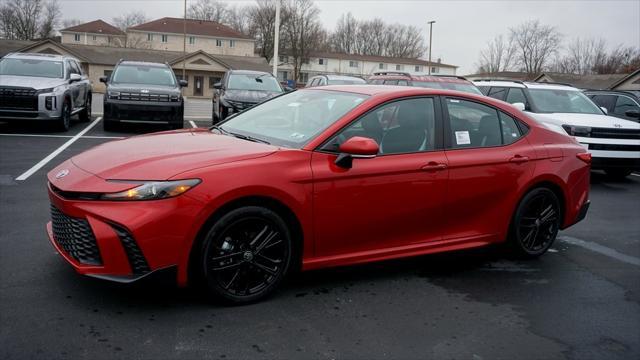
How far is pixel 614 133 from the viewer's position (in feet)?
36.0

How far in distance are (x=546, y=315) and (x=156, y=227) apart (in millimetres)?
2817

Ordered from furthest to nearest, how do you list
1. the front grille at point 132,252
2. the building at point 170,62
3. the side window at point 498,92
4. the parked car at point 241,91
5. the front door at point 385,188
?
the building at point 170,62 → the parked car at point 241,91 → the side window at point 498,92 → the front door at point 385,188 → the front grille at point 132,252

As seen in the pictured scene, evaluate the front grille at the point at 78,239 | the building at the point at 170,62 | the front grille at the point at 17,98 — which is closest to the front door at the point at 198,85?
the building at the point at 170,62

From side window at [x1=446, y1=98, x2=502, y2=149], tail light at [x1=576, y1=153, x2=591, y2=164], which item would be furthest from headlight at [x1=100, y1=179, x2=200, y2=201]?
tail light at [x1=576, y1=153, x2=591, y2=164]

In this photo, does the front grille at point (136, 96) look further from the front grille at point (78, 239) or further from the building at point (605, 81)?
the building at point (605, 81)

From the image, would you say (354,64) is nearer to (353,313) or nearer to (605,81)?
(605,81)

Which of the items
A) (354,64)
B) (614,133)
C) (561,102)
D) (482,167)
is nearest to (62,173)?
(482,167)

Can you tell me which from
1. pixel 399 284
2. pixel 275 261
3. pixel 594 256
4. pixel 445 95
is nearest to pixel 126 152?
pixel 275 261

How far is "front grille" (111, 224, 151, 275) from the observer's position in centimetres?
364

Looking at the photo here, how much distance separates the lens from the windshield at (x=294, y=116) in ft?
15.0

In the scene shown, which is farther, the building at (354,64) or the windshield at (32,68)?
the building at (354,64)

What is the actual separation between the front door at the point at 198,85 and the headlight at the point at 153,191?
5843 centimetres

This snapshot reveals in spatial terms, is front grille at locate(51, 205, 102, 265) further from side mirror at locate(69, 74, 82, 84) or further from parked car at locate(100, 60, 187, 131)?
side mirror at locate(69, 74, 82, 84)

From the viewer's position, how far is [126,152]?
4.29 m
